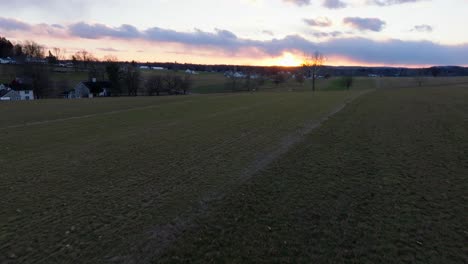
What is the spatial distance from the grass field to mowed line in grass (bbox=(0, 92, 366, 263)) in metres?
0.04

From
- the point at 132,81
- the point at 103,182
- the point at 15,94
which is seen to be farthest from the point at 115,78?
the point at 103,182

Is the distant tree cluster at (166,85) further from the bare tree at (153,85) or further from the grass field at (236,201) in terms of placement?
the grass field at (236,201)

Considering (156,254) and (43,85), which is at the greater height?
(43,85)

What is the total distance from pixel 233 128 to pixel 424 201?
1335 cm

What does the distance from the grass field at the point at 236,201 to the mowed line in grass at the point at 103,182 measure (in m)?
0.04

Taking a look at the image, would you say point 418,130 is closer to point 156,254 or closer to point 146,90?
point 156,254

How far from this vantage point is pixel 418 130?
18.0m

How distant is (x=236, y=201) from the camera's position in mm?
7527

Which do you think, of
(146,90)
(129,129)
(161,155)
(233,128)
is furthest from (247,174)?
(146,90)

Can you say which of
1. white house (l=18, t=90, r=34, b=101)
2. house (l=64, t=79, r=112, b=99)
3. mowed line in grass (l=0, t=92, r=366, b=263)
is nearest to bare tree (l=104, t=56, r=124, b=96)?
house (l=64, t=79, r=112, b=99)

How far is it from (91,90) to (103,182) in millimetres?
87516

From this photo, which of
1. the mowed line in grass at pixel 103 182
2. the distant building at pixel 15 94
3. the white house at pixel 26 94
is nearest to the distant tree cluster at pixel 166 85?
the white house at pixel 26 94

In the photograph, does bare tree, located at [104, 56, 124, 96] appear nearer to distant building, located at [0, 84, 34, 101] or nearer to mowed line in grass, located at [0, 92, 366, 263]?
distant building, located at [0, 84, 34, 101]

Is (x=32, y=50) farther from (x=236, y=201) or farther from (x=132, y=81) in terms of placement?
(x=236, y=201)
